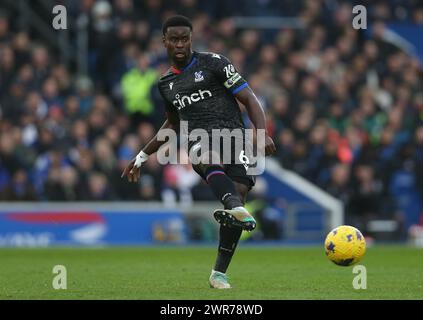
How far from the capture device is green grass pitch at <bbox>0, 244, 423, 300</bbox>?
32.3ft

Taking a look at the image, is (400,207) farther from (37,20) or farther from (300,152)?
(37,20)

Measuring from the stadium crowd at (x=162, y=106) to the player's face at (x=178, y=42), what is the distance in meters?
11.0

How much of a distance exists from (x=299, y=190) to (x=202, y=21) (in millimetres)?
4771

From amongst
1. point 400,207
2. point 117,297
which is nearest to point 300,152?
point 400,207

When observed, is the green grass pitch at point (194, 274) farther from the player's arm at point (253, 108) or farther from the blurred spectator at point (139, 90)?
the blurred spectator at point (139, 90)

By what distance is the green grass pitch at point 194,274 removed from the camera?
9859mm

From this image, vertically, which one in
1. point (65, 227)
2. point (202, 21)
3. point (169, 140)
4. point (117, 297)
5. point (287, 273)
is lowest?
point (117, 297)

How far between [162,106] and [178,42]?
1269 cm

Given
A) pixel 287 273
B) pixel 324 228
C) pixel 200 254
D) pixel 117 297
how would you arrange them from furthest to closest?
pixel 324 228 → pixel 200 254 → pixel 287 273 → pixel 117 297

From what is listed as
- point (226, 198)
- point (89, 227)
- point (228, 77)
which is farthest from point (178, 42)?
point (89, 227)

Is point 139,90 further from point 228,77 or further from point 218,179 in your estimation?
point 218,179

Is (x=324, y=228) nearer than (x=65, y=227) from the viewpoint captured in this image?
No

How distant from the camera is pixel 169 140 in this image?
11.3 metres

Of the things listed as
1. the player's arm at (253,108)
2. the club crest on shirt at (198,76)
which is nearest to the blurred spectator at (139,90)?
the club crest on shirt at (198,76)
